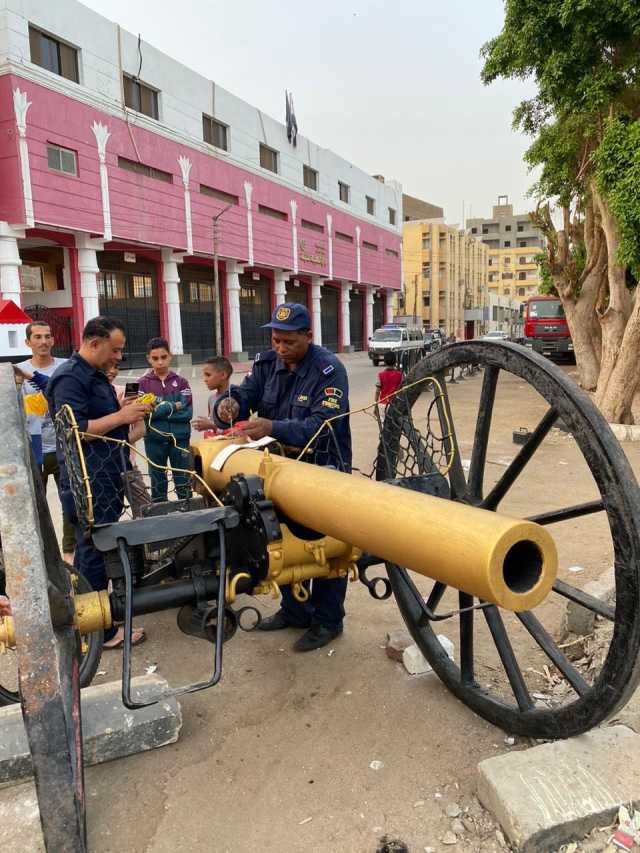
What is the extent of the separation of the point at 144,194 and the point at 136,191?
381 mm

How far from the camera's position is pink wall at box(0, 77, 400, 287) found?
54.3ft

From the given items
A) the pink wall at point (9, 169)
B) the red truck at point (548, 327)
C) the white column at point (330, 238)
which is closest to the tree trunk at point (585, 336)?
the red truck at point (548, 327)

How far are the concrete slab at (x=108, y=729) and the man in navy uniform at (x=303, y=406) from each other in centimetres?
84

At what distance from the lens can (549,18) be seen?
28.0 feet

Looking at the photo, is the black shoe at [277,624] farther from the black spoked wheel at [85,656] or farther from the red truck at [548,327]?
the red truck at [548,327]

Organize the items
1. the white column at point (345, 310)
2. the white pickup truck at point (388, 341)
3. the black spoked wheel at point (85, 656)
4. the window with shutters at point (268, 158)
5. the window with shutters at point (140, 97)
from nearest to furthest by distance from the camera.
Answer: the black spoked wheel at point (85, 656) → the window with shutters at point (140, 97) → the white pickup truck at point (388, 341) → the window with shutters at point (268, 158) → the white column at point (345, 310)

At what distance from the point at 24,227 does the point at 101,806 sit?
1734 cm

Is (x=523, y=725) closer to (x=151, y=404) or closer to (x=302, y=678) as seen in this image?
(x=302, y=678)

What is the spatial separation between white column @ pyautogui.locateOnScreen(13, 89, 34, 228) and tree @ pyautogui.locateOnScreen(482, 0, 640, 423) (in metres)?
11.8

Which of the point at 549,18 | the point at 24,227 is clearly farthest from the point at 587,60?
the point at 24,227

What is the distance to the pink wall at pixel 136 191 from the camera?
1655 centimetres

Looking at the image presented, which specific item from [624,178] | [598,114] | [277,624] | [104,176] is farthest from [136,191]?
[277,624]

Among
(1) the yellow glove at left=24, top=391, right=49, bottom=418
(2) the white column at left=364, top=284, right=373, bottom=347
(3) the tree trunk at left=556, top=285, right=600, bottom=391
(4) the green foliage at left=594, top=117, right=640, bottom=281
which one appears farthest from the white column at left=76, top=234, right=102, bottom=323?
(2) the white column at left=364, top=284, right=373, bottom=347

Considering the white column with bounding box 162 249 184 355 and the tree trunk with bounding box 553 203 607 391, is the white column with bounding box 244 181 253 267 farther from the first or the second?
the tree trunk with bounding box 553 203 607 391
